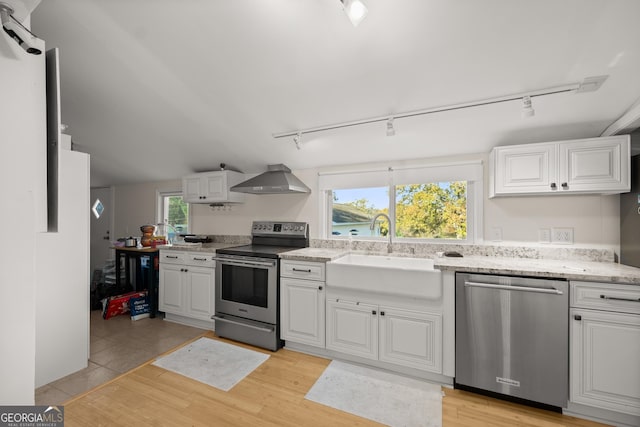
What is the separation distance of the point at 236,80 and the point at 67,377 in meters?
2.70

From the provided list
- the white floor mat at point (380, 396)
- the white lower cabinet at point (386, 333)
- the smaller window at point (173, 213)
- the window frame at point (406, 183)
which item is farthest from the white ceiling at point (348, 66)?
the white floor mat at point (380, 396)

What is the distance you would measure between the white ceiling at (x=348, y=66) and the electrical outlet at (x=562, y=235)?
0.77 m

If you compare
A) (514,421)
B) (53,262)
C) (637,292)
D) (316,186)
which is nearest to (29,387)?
(53,262)

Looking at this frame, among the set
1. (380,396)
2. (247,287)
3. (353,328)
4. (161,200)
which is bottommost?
(380,396)

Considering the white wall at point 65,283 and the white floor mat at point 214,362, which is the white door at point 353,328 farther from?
the white wall at point 65,283

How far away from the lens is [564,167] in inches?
81.7

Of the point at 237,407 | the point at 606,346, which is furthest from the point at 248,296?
the point at 606,346

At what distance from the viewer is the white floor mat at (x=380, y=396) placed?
1.72 m

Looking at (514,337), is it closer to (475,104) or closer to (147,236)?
(475,104)

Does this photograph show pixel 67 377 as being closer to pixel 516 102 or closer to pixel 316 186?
pixel 316 186

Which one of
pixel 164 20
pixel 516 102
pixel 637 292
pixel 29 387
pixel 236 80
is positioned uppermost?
pixel 164 20

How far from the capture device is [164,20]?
1.78 metres

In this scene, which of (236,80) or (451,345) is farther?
(236,80)

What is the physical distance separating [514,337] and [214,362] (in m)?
2.33
